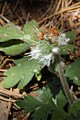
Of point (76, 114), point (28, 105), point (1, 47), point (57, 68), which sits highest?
point (1, 47)

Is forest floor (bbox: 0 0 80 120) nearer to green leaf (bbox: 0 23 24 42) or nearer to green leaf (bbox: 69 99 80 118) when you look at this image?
green leaf (bbox: 0 23 24 42)

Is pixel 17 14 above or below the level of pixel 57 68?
above

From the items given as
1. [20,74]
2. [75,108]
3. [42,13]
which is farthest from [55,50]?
[42,13]

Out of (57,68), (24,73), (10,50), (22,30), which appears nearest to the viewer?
(57,68)

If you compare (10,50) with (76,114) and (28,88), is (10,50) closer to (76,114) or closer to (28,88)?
(28,88)

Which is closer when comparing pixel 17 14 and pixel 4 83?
pixel 4 83

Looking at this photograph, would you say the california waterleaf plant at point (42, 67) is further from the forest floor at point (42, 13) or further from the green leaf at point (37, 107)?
the forest floor at point (42, 13)

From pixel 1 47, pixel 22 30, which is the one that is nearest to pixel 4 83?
pixel 1 47

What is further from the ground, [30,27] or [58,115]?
[30,27]

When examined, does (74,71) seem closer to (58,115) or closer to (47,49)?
(58,115)
